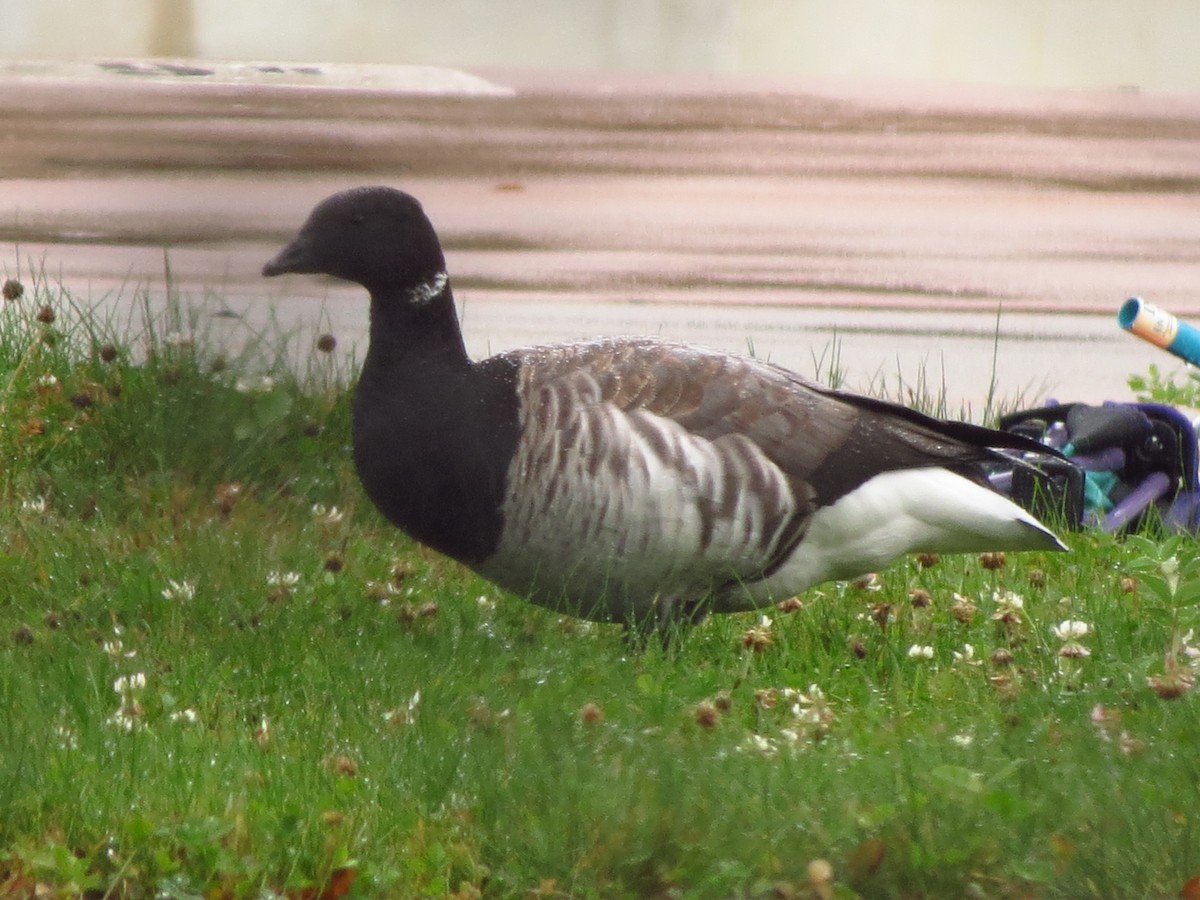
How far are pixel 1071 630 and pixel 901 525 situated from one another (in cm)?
48

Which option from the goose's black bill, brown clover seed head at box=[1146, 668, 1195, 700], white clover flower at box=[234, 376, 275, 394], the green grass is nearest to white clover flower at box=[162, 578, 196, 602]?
the green grass

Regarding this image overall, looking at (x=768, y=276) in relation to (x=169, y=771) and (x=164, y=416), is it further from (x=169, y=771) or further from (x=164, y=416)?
(x=169, y=771)

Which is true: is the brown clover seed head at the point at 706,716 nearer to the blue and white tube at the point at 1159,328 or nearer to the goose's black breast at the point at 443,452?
the goose's black breast at the point at 443,452

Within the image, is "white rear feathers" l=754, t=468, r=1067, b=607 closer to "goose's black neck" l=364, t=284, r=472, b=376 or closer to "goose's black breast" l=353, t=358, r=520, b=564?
"goose's black breast" l=353, t=358, r=520, b=564

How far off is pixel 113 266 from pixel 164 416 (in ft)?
5.70

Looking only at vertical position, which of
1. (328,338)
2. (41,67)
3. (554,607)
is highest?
(41,67)

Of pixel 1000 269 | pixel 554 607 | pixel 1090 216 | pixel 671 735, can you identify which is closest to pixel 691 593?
pixel 554 607

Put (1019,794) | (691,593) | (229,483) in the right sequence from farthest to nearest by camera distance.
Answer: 1. (229,483)
2. (691,593)
3. (1019,794)

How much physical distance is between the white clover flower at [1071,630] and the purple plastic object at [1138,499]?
983mm

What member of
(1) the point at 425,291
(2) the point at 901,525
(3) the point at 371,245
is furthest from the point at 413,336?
(2) the point at 901,525

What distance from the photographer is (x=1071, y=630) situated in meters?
3.76

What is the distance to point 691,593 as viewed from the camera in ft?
12.9

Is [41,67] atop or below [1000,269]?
atop

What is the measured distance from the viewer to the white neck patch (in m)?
4.07
